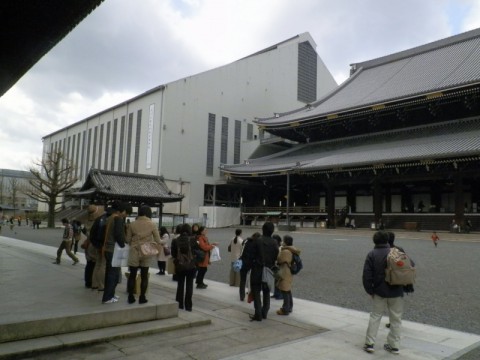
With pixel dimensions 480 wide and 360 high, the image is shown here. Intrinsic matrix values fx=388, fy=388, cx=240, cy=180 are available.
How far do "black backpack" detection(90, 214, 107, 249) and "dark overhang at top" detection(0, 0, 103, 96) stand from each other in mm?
2837

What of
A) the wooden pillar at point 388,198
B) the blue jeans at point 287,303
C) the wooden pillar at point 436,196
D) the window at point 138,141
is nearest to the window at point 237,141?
the window at point 138,141

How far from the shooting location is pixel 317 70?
52438 mm

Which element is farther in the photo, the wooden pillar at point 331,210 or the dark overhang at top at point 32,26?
the wooden pillar at point 331,210

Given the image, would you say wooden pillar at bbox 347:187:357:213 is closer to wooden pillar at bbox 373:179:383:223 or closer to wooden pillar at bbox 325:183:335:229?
wooden pillar at bbox 325:183:335:229

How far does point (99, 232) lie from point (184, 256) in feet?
5.29

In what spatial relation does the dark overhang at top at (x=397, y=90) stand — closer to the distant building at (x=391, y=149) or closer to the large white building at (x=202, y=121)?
the distant building at (x=391, y=149)

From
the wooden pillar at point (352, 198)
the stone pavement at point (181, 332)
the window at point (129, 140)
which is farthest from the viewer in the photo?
the window at point (129, 140)

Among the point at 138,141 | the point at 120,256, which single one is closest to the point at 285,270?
the point at 120,256

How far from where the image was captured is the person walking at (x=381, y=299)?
16.6 ft

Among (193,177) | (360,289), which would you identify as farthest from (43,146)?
(360,289)

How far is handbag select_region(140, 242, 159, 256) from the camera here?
6070mm

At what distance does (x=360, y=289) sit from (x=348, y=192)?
2474 cm

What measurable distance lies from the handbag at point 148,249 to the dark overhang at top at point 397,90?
2455cm

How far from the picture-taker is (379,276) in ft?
16.7
